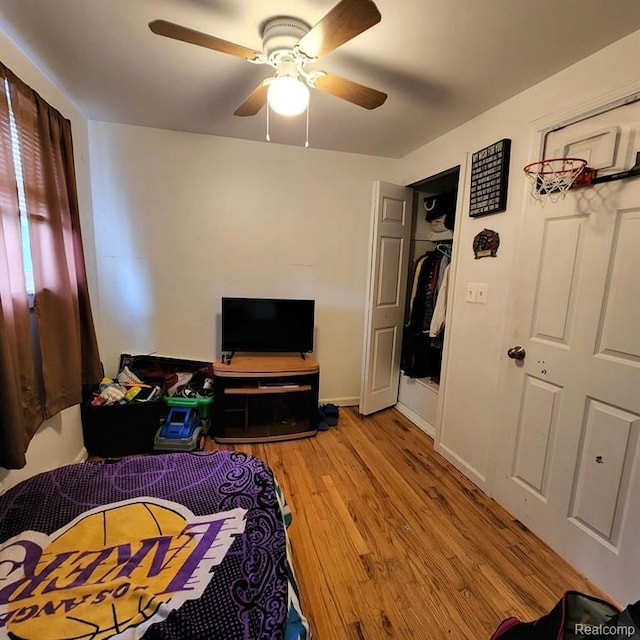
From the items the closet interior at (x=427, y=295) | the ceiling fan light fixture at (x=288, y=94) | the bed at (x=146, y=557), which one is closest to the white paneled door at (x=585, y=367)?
the closet interior at (x=427, y=295)

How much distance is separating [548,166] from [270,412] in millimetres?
2496

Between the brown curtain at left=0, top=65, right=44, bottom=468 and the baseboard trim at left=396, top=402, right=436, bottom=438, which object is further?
the baseboard trim at left=396, top=402, right=436, bottom=438

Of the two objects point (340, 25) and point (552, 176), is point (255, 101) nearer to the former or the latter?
point (340, 25)

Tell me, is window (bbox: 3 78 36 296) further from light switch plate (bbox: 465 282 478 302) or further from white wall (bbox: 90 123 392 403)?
light switch plate (bbox: 465 282 478 302)

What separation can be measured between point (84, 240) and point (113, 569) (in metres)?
2.17

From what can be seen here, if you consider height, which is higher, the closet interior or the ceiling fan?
the ceiling fan

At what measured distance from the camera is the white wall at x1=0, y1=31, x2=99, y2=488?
1551 millimetres

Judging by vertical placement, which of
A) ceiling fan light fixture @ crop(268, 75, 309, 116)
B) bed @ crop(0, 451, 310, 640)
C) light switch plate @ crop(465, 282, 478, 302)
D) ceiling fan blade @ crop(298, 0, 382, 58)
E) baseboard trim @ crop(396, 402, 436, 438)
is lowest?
baseboard trim @ crop(396, 402, 436, 438)

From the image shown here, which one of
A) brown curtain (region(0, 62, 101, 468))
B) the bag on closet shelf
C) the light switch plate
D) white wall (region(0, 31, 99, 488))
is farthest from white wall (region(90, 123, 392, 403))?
the bag on closet shelf

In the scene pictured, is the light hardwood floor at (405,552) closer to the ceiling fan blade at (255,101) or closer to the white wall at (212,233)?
the white wall at (212,233)

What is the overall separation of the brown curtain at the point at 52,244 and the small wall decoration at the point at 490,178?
242 cm

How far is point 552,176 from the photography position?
5.25 ft

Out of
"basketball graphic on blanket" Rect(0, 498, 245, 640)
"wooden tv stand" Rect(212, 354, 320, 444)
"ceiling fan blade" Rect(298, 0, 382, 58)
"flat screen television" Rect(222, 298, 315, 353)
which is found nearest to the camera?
"basketball graphic on blanket" Rect(0, 498, 245, 640)

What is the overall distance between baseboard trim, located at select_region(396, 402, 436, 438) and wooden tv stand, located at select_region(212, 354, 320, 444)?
94 centimetres
